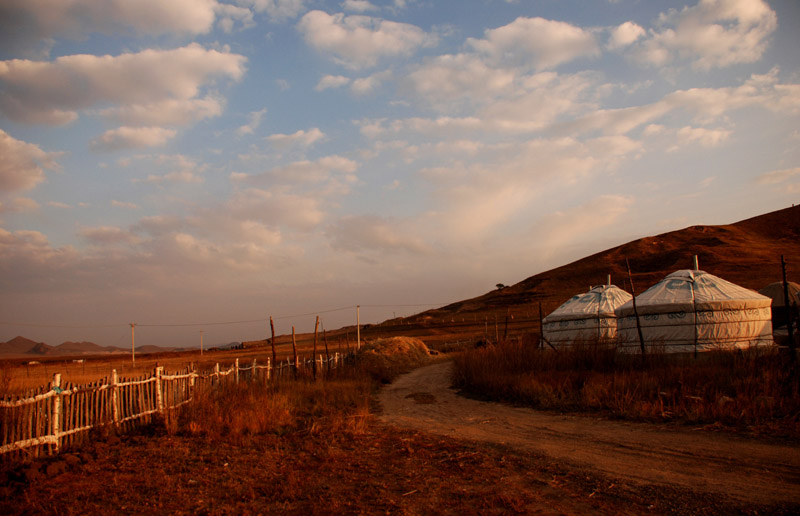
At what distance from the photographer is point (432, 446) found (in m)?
7.50

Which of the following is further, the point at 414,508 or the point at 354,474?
the point at 354,474

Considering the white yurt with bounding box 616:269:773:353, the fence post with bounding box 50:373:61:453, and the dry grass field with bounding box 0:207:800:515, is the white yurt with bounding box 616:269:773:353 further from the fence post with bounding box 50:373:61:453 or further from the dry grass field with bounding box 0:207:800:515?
the fence post with bounding box 50:373:61:453

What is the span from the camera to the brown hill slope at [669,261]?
2314 inches

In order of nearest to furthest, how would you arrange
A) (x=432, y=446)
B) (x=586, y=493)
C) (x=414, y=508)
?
1. (x=414, y=508)
2. (x=586, y=493)
3. (x=432, y=446)

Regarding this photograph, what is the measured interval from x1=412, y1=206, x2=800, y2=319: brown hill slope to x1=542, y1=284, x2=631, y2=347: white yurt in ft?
114

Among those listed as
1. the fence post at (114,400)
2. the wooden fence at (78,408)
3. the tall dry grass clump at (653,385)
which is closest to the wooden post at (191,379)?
the wooden fence at (78,408)

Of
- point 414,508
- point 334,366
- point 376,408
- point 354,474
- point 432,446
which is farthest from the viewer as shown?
point 334,366

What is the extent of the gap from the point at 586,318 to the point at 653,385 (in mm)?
10155

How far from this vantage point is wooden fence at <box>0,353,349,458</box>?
6.22m

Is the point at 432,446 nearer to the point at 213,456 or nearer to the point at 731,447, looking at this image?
the point at 213,456

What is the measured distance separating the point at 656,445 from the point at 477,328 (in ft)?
163

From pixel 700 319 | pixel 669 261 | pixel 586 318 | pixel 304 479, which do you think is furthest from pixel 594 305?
pixel 669 261

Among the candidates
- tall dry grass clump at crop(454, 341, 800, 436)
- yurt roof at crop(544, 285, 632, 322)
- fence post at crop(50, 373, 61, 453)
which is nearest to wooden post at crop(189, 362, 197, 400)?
fence post at crop(50, 373, 61, 453)

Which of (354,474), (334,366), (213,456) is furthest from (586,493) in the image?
(334,366)
